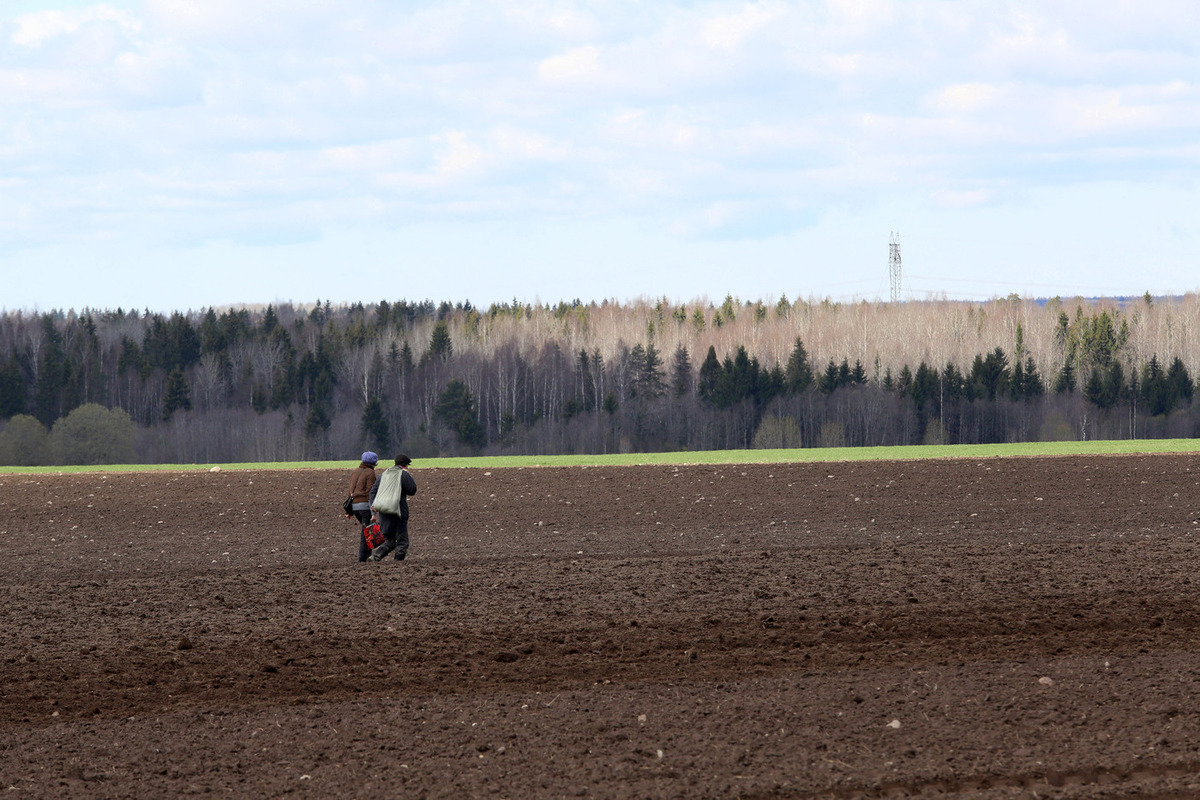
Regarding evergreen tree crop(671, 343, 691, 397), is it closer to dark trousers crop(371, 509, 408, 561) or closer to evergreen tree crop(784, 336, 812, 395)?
evergreen tree crop(784, 336, 812, 395)

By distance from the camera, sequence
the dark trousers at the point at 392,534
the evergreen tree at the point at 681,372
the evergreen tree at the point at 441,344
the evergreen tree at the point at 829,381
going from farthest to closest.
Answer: the evergreen tree at the point at 441,344, the evergreen tree at the point at 681,372, the evergreen tree at the point at 829,381, the dark trousers at the point at 392,534

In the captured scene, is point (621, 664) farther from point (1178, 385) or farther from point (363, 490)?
point (1178, 385)

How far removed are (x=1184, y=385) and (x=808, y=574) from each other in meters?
93.8

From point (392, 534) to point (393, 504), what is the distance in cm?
72

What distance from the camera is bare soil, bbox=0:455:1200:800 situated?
7.18m

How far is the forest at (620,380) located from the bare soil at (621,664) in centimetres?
7378

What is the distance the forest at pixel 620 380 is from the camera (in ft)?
312

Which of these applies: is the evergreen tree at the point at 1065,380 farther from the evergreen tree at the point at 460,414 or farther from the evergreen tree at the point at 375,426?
the evergreen tree at the point at 375,426

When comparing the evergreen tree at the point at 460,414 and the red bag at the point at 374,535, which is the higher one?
the evergreen tree at the point at 460,414

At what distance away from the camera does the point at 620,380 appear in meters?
106

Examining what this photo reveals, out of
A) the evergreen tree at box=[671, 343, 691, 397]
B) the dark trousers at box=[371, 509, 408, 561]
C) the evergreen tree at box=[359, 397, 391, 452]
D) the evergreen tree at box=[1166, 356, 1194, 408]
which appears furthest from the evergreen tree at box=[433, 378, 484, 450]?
the dark trousers at box=[371, 509, 408, 561]

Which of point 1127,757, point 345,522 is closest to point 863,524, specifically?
point 345,522

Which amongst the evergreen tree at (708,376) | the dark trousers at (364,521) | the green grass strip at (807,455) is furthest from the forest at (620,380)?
the dark trousers at (364,521)

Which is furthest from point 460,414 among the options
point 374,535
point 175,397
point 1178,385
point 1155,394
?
point 374,535
